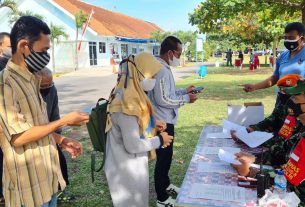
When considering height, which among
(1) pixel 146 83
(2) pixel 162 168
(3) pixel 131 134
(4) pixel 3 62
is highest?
(4) pixel 3 62

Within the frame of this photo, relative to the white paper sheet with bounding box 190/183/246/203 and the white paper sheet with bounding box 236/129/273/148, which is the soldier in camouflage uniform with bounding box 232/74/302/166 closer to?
the white paper sheet with bounding box 236/129/273/148

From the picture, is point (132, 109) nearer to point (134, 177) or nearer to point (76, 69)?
point (134, 177)

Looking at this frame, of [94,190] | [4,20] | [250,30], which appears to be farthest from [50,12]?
[94,190]

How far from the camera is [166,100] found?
3.00 metres

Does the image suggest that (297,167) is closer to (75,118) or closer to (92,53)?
(75,118)

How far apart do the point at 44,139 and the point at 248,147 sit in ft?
5.95

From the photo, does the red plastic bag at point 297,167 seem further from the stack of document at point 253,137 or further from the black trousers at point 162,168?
the black trousers at point 162,168

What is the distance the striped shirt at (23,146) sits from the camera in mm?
1696

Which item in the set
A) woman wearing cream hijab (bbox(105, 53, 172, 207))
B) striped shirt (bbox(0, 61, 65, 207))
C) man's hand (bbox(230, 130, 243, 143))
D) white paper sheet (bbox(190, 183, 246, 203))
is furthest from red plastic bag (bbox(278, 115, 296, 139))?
striped shirt (bbox(0, 61, 65, 207))

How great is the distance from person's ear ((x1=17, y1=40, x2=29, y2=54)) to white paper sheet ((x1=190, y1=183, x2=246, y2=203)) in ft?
4.17

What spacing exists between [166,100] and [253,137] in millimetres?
843

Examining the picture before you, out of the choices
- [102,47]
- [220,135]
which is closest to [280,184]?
[220,135]

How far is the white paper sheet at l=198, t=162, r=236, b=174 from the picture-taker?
2404 millimetres

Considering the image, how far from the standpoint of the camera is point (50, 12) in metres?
27.8
